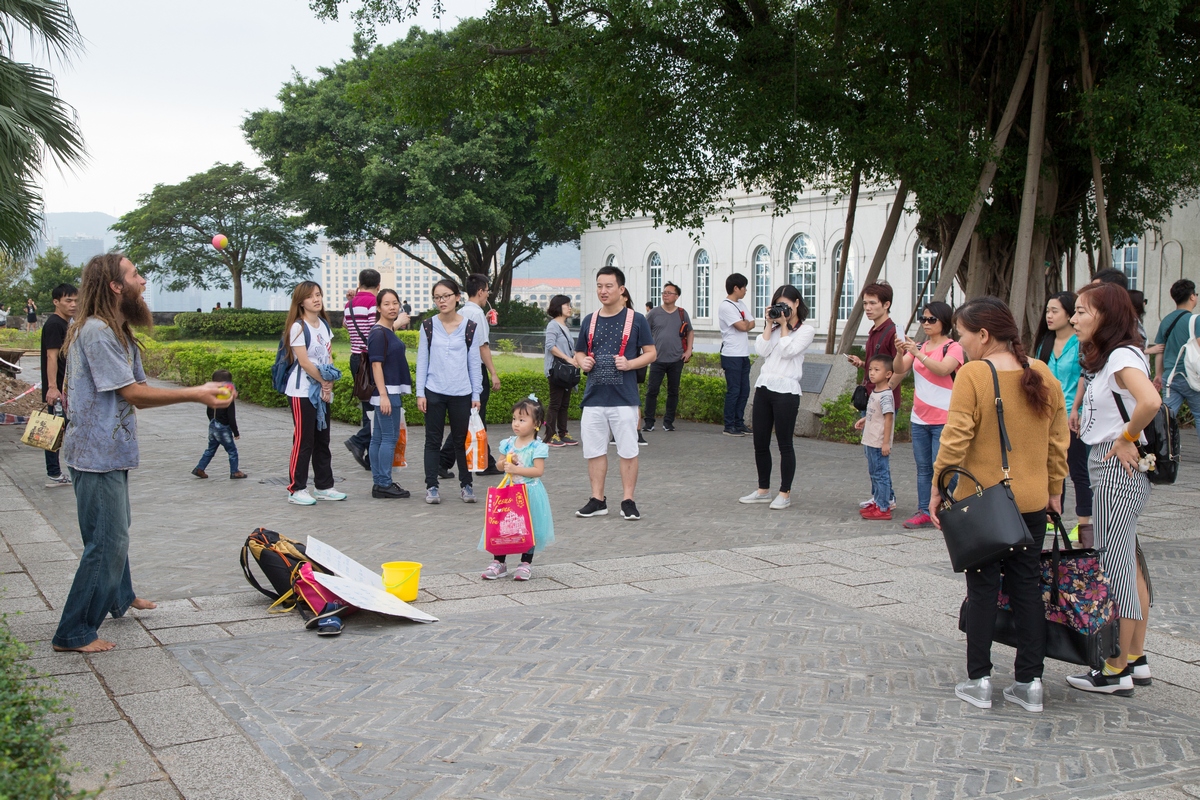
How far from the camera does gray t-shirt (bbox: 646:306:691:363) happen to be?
13.4 m

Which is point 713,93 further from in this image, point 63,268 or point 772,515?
point 63,268

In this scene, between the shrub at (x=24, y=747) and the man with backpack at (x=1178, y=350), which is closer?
the shrub at (x=24, y=747)

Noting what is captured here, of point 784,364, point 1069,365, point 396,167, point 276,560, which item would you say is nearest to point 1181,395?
point 1069,365

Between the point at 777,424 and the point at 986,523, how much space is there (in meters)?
4.29

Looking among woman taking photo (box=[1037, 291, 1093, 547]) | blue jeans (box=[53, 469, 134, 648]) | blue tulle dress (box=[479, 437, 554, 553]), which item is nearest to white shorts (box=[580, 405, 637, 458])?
blue tulle dress (box=[479, 437, 554, 553])

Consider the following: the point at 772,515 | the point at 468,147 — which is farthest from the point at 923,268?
the point at 772,515

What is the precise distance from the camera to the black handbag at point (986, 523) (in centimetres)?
393

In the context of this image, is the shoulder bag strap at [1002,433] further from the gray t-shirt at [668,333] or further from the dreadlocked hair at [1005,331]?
the gray t-shirt at [668,333]

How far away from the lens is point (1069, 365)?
22.1ft

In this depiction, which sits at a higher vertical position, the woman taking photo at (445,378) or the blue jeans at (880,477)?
the woman taking photo at (445,378)

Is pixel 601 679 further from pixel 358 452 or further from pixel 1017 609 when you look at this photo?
pixel 358 452

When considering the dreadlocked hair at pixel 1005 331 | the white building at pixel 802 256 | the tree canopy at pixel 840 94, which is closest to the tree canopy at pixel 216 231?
the white building at pixel 802 256

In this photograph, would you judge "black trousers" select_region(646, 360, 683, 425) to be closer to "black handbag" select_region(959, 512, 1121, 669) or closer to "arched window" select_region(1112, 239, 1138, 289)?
"black handbag" select_region(959, 512, 1121, 669)

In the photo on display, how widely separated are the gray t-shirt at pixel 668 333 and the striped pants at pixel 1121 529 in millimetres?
8992
